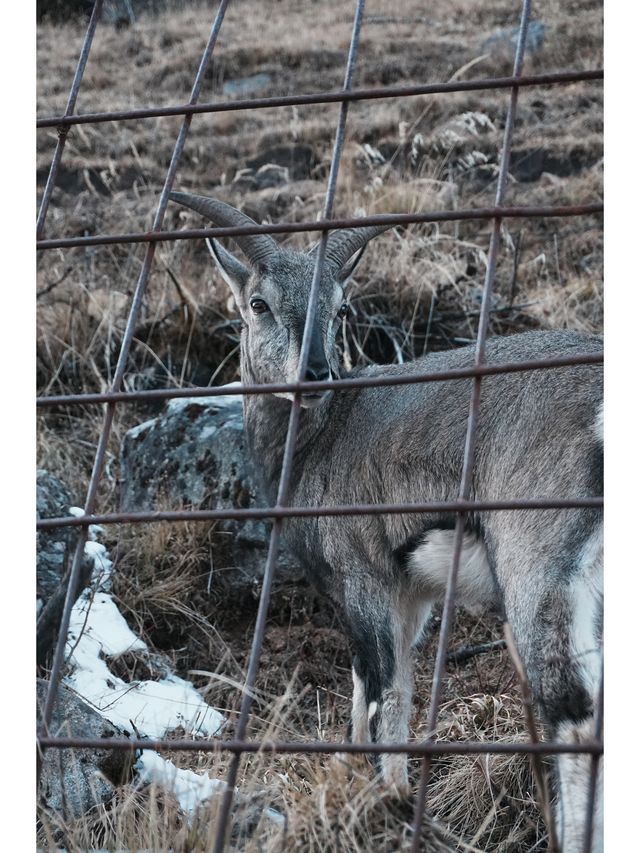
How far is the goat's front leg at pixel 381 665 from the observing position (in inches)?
166

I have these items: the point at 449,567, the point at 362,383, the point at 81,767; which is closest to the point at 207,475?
the point at 449,567

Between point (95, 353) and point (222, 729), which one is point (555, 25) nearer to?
point (95, 353)

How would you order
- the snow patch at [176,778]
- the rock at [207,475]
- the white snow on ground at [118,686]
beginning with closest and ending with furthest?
the snow patch at [176,778], the white snow on ground at [118,686], the rock at [207,475]

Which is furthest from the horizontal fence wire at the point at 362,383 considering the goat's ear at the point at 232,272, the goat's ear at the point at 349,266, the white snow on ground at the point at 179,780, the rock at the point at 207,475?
the rock at the point at 207,475

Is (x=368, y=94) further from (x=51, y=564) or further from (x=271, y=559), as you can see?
(x=51, y=564)

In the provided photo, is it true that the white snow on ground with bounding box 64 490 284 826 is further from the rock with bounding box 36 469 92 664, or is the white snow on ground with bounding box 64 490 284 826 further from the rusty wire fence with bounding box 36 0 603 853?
the rusty wire fence with bounding box 36 0 603 853

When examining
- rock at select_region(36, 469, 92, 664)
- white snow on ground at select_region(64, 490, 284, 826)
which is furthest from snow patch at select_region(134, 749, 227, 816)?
rock at select_region(36, 469, 92, 664)

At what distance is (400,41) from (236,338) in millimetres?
9295

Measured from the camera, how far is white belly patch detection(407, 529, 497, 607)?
12.8 ft

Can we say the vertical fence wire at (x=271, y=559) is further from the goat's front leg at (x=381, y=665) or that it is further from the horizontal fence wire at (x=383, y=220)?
the goat's front leg at (x=381, y=665)

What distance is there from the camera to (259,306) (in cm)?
497

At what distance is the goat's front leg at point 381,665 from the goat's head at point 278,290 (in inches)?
39.9

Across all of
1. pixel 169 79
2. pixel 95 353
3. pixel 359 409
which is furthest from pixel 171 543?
pixel 169 79

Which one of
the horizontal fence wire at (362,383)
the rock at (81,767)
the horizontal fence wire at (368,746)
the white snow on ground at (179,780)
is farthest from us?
the rock at (81,767)
